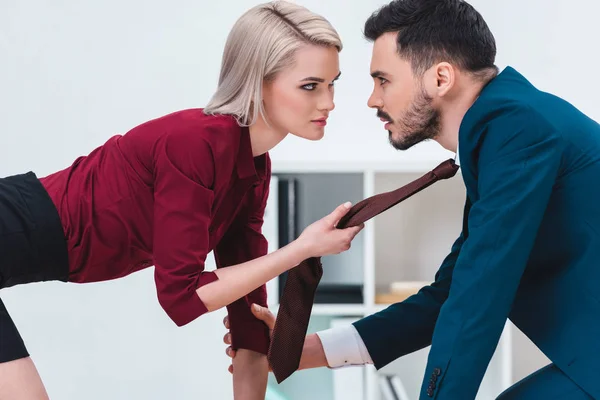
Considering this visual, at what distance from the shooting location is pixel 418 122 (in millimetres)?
1809

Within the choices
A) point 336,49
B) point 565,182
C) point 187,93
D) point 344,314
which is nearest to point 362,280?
point 344,314

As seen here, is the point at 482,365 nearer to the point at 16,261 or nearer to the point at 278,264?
the point at 278,264

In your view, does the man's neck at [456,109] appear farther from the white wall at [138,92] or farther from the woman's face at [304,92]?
the white wall at [138,92]

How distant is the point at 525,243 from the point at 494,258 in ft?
0.21

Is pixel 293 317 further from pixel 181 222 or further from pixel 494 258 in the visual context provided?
pixel 494 258

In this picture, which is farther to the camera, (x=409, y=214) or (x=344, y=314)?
(x=409, y=214)

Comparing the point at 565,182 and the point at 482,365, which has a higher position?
the point at 565,182

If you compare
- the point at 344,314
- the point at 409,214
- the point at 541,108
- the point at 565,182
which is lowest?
the point at 344,314

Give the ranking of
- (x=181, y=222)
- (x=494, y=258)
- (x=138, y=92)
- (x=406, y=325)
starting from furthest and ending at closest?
(x=138, y=92) < (x=406, y=325) < (x=181, y=222) < (x=494, y=258)

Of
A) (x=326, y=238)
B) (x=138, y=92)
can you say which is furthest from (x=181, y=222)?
(x=138, y=92)

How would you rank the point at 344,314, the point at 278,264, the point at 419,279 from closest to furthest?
the point at 278,264
the point at 344,314
the point at 419,279

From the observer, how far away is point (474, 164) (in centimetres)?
158

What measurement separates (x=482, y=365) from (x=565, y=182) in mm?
386

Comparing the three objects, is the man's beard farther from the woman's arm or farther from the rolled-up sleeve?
the rolled-up sleeve
